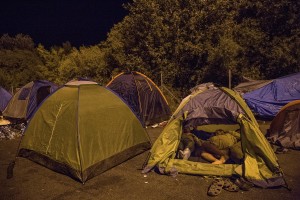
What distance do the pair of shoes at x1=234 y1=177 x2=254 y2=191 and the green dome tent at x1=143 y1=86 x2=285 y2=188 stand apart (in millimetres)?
104

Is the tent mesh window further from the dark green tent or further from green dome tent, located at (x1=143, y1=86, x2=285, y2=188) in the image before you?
green dome tent, located at (x1=143, y1=86, x2=285, y2=188)

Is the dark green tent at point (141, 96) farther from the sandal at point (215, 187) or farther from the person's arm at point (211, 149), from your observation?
the sandal at point (215, 187)

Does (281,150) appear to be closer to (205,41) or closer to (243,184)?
(243,184)

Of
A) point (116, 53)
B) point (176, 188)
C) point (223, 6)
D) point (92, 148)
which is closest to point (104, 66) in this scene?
point (116, 53)

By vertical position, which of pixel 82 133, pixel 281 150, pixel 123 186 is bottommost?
pixel 123 186

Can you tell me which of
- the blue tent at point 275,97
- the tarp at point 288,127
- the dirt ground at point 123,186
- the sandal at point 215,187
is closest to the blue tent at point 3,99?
the dirt ground at point 123,186

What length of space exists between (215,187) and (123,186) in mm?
1936

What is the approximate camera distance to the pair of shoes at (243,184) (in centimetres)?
565

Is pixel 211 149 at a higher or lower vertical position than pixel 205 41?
lower

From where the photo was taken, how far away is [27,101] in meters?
12.0

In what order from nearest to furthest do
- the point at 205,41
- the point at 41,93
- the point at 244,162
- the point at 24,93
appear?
the point at 244,162 → the point at 24,93 → the point at 41,93 → the point at 205,41

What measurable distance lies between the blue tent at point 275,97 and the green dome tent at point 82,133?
227 inches

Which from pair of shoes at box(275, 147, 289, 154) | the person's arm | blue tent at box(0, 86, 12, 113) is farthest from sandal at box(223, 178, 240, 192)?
blue tent at box(0, 86, 12, 113)

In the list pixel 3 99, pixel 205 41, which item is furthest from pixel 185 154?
pixel 3 99
